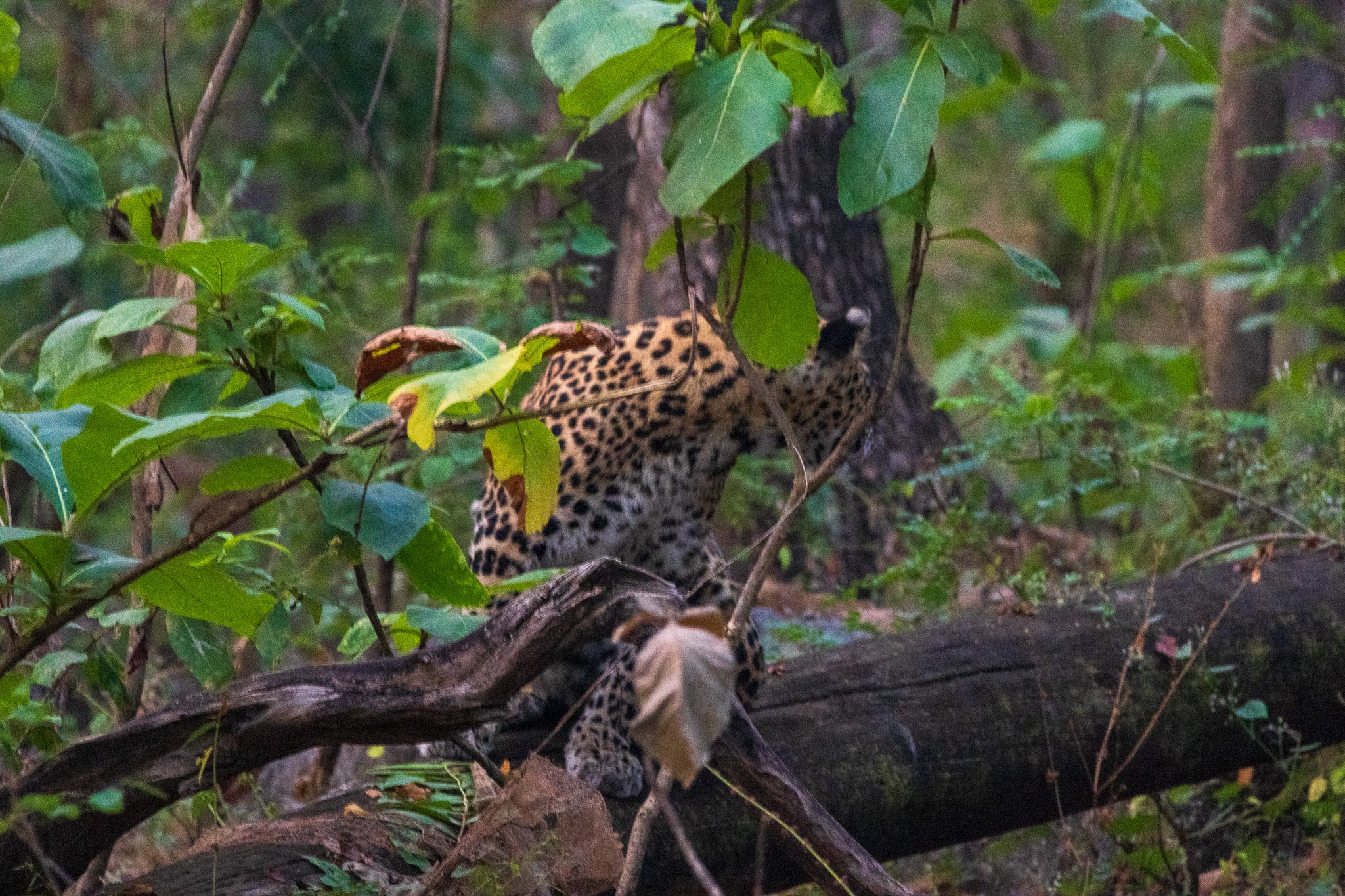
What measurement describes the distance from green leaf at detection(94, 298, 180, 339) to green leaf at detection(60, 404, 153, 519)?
0.15 meters

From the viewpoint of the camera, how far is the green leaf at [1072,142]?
9859mm

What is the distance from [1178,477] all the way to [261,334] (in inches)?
148

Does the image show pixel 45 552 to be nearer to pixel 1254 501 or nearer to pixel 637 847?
pixel 637 847

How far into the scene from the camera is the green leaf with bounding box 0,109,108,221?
2969 mm

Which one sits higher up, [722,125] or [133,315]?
[722,125]

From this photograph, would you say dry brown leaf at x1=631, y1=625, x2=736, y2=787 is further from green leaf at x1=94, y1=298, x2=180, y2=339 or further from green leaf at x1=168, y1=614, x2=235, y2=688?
green leaf at x1=168, y1=614, x2=235, y2=688

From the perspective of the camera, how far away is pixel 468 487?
6.59 meters

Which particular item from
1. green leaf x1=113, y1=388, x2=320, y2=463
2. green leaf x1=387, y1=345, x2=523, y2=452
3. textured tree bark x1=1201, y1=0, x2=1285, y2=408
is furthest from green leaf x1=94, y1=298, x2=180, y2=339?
textured tree bark x1=1201, y1=0, x2=1285, y2=408

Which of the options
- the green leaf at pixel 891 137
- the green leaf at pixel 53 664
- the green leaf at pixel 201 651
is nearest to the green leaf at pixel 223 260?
the green leaf at pixel 201 651

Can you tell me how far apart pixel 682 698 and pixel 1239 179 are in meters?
7.73

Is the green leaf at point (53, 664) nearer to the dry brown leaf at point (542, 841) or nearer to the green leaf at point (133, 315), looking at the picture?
the green leaf at point (133, 315)

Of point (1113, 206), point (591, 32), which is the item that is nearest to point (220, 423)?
point (591, 32)

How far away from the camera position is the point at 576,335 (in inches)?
107

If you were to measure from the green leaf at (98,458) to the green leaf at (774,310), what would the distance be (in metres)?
1.27
